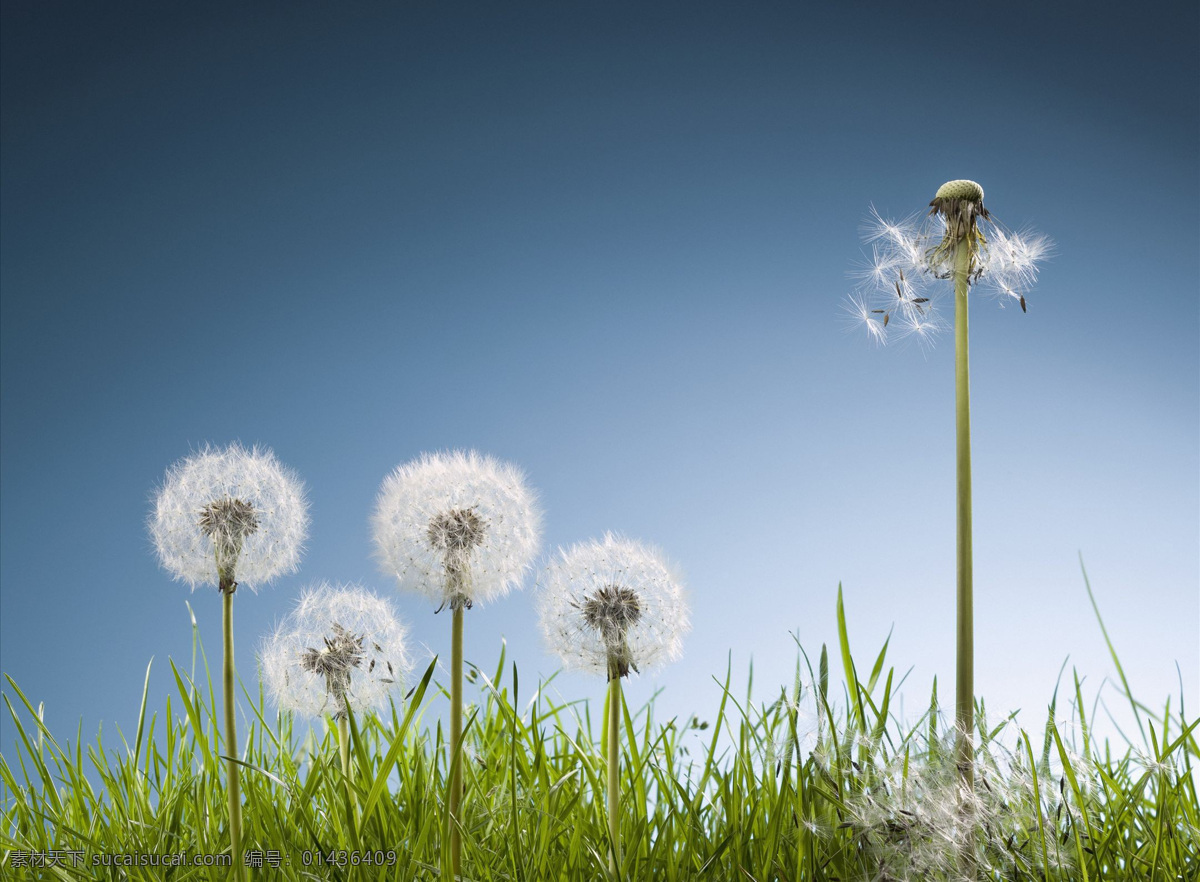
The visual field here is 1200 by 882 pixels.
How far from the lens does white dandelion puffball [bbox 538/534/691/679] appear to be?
6.98ft

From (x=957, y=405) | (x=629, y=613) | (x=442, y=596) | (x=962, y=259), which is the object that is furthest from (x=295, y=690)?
(x=962, y=259)

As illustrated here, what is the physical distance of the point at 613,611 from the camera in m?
2.12

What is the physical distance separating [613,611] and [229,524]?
95 centimetres

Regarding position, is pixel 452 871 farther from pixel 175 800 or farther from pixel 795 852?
pixel 175 800

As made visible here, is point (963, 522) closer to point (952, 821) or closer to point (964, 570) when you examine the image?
point (964, 570)

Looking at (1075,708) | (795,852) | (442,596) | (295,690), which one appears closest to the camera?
(442,596)

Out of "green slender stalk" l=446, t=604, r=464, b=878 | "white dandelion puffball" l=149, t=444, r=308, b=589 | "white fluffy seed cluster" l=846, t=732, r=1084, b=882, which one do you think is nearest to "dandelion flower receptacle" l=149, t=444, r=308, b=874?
"white dandelion puffball" l=149, t=444, r=308, b=589

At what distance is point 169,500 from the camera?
86.9 inches

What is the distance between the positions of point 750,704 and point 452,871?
4.80 feet

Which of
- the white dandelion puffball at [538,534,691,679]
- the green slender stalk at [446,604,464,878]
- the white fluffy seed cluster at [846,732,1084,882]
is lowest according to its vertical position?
the white fluffy seed cluster at [846,732,1084,882]

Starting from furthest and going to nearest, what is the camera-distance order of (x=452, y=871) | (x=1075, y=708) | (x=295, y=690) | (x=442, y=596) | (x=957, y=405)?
1. (x=1075, y=708)
2. (x=295, y=690)
3. (x=957, y=405)
4. (x=442, y=596)
5. (x=452, y=871)

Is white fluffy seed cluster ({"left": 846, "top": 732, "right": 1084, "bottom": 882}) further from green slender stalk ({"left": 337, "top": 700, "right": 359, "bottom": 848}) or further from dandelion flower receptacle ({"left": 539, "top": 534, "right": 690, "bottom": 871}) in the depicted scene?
green slender stalk ({"left": 337, "top": 700, "right": 359, "bottom": 848})

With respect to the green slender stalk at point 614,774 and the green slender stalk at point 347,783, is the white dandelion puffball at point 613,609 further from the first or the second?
the green slender stalk at point 347,783

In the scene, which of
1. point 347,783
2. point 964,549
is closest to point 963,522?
point 964,549
